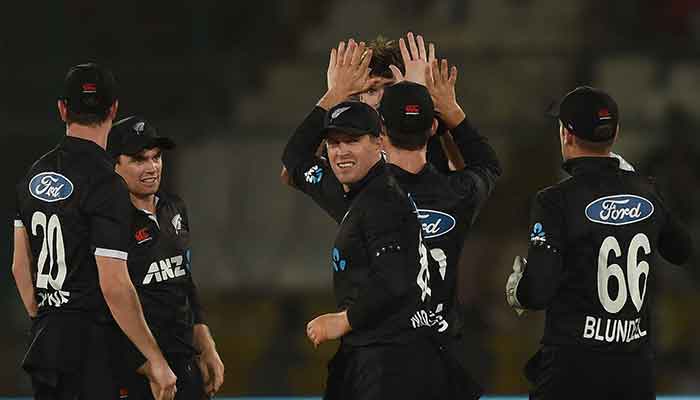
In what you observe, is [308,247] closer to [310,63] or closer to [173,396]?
→ [310,63]

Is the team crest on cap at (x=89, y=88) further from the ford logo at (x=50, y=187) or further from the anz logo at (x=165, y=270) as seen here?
the anz logo at (x=165, y=270)

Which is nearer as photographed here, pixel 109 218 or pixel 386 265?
pixel 386 265

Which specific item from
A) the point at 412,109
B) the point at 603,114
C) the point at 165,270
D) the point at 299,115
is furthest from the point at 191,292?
the point at 299,115

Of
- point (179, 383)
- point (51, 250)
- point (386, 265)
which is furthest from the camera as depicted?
point (179, 383)

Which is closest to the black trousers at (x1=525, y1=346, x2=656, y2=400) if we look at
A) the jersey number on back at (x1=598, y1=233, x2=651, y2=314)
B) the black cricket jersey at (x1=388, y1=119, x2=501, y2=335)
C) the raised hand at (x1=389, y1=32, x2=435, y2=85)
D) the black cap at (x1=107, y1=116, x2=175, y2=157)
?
the jersey number on back at (x1=598, y1=233, x2=651, y2=314)

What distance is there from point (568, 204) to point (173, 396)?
1.42 metres

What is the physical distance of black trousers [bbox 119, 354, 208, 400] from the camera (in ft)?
14.2

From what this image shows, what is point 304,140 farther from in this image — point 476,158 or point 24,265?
point 24,265

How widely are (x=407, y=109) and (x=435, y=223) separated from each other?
417 mm

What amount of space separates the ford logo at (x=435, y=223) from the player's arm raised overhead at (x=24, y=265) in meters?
1.32

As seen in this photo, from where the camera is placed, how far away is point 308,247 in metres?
10.4

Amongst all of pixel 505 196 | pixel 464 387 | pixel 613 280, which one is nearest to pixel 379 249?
pixel 464 387

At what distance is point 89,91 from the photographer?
4152mm

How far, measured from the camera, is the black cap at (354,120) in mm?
3852
